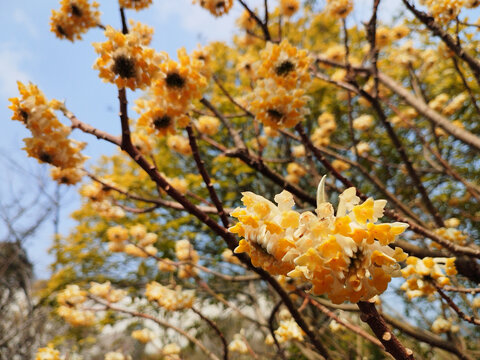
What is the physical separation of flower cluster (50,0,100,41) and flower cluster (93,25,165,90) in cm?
103

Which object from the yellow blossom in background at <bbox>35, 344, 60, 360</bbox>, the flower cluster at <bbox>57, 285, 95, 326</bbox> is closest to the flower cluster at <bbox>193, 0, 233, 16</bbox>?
the flower cluster at <bbox>57, 285, 95, 326</bbox>

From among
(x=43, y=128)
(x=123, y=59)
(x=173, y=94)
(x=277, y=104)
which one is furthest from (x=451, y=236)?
(x=43, y=128)

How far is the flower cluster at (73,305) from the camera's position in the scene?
2670 millimetres

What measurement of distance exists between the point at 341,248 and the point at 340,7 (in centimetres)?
281

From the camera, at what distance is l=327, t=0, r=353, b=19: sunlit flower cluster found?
2.78 metres

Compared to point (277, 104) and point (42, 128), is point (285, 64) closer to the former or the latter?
point (277, 104)

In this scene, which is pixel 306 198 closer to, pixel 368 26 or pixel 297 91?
pixel 297 91

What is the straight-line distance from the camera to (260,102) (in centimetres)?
165

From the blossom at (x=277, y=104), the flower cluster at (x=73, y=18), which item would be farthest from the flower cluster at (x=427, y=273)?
the flower cluster at (x=73, y=18)

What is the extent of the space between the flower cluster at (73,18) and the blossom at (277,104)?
1.31 meters

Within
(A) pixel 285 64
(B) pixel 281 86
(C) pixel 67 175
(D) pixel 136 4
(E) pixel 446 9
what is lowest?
(C) pixel 67 175

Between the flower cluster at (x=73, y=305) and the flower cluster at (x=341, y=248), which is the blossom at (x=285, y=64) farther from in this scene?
the flower cluster at (x=73, y=305)

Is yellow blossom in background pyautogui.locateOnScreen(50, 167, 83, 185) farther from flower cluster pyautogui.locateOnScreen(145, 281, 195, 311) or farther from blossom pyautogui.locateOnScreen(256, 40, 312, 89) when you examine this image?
blossom pyautogui.locateOnScreen(256, 40, 312, 89)

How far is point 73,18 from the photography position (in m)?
2.09
